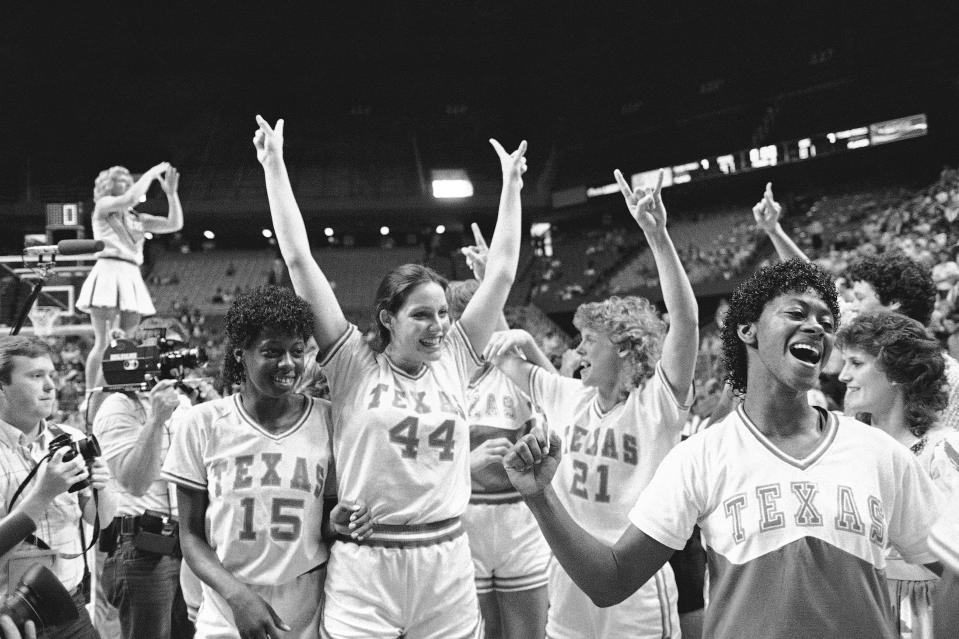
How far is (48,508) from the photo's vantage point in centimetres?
295

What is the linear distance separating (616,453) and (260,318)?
152 cm

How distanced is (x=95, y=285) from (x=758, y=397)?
606cm

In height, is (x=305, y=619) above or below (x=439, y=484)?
below

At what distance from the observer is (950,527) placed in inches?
52.6

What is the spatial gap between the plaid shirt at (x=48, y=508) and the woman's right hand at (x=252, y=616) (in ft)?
2.83

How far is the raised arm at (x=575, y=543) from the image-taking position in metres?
1.83

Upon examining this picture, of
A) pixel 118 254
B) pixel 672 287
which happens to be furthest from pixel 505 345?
pixel 118 254

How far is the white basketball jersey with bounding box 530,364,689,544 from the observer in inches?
127

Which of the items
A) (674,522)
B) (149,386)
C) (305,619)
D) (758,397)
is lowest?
(305,619)

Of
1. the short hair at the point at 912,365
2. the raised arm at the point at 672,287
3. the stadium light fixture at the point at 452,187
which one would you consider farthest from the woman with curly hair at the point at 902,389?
the stadium light fixture at the point at 452,187

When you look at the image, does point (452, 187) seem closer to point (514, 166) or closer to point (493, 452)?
point (514, 166)

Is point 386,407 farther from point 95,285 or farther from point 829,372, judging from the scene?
point 95,285

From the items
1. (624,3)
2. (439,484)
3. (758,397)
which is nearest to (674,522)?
(758,397)

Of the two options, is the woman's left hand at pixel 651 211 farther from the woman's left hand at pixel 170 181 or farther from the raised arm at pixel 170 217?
the raised arm at pixel 170 217
